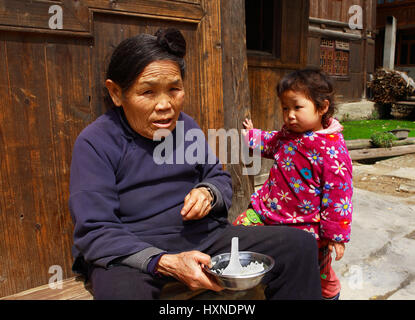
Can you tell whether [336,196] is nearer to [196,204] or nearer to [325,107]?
[325,107]

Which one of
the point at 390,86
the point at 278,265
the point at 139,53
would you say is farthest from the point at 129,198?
the point at 390,86

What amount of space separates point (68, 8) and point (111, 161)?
93 cm

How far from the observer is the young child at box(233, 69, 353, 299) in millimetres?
2047

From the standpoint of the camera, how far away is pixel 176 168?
1.82 metres

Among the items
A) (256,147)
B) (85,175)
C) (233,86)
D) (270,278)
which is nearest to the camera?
(85,175)

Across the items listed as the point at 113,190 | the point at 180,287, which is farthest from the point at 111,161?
the point at 180,287

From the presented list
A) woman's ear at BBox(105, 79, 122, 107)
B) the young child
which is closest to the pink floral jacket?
the young child

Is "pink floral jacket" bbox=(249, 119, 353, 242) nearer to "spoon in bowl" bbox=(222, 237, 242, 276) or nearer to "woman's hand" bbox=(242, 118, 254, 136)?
"woman's hand" bbox=(242, 118, 254, 136)

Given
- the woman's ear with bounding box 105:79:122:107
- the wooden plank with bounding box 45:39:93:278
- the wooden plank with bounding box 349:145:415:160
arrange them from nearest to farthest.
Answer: the woman's ear with bounding box 105:79:122:107 < the wooden plank with bounding box 45:39:93:278 < the wooden plank with bounding box 349:145:415:160

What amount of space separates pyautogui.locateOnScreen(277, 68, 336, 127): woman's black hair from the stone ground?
49.6 inches

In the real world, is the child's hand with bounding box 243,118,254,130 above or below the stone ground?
above

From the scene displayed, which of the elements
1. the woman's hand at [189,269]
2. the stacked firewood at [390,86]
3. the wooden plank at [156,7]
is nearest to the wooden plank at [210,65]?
the wooden plank at [156,7]

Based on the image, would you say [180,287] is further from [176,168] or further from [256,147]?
[256,147]
